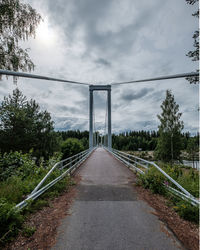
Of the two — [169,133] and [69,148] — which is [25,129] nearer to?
[69,148]

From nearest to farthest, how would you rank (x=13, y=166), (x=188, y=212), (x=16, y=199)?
(x=188, y=212), (x=16, y=199), (x=13, y=166)

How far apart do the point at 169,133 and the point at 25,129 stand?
21970 millimetres

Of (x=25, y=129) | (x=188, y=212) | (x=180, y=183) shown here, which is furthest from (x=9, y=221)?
(x=25, y=129)

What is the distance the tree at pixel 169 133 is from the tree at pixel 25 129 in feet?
59.9

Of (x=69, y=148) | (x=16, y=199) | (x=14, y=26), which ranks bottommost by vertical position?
(x=69, y=148)

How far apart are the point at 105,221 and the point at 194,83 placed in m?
7.08

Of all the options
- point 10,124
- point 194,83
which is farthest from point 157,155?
point 10,124

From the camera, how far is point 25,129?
1973 cm

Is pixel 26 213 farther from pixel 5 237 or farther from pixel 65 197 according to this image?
pixel 65 197

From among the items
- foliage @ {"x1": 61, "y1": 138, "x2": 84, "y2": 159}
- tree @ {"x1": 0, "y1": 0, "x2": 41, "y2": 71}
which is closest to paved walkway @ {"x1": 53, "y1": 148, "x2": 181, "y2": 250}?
tree @ {"x1": 0, "y1": 0, "x2": 41, "y2": 71}

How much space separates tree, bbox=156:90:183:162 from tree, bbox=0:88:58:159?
59.9 feet

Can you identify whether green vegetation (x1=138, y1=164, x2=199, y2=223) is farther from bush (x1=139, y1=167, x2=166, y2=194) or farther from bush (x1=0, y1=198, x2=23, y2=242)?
bush (x1=0, y1=198, x2=23, y2=242)

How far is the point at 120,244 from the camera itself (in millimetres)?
2127

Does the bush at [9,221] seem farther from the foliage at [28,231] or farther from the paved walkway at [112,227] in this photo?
the paved walkway at [112,227]
